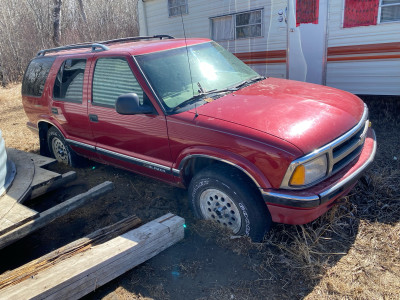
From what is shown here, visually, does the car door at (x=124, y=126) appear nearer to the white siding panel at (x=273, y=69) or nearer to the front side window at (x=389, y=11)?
the white siding panel at (x=273, y=69)

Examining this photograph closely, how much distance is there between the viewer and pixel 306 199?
2.60 metres

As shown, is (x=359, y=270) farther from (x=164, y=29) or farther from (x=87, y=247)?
(x=164, y=29)

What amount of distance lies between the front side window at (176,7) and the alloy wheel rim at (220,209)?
701cm

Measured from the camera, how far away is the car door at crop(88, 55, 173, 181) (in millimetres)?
3439

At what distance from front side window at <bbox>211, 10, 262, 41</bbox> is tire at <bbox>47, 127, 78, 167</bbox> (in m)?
4.88

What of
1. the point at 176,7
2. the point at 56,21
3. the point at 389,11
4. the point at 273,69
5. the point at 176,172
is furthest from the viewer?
the point at 56,21

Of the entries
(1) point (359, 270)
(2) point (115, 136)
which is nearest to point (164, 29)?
(2) point (115, 136)

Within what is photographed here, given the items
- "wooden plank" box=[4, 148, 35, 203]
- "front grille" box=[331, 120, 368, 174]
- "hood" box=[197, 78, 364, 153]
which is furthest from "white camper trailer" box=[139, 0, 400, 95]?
"wooden plank" box=[4, 148, 35, 203]

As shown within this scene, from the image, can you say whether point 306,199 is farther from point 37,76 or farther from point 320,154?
point 37,76

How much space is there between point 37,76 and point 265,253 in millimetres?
4133

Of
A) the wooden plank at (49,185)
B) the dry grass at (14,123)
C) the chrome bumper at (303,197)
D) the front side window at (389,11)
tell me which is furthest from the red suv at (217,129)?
the front side window at (389,11)

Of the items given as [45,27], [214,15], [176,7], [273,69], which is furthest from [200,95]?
[45,27]

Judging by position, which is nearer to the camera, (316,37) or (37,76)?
(37,76)

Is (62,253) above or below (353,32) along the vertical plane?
below
